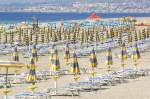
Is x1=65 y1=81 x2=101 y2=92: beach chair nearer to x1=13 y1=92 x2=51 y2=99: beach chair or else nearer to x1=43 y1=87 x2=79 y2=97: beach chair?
x1=43 y1=87 x2=79 y2=97: beach chair

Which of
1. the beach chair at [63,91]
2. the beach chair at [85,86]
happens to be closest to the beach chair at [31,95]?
the beach chair at [63,91]

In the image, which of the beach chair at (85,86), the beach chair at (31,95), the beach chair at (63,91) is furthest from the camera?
the beach chair at (85,86)

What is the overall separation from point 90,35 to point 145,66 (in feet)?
66.1

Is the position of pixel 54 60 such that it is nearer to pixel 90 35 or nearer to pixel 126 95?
pixel 126 95

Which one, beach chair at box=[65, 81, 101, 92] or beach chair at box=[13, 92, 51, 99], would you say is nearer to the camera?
beach chair at box=[13, 92, 51, 99]

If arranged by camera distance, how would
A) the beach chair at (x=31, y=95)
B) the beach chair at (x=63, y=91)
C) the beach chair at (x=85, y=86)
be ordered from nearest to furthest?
the beach chair at (x=31, y=95)
the beach chair at (x=63, y=91)
the beach chair at (x=85, y=86)

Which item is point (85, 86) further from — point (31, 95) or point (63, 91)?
point (31, 95)

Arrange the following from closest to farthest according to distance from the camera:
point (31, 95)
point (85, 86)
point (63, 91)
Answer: point (31, 95) < point (63, 91) < point (85, 86)

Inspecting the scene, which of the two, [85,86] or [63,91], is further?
[85,86]

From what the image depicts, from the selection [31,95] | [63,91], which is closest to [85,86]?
[63,91]

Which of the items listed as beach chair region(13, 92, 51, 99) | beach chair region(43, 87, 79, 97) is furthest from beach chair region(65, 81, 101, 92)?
beach chair region(13, 92, 51, 99)

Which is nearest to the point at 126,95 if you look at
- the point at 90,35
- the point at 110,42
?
the point at 110,42

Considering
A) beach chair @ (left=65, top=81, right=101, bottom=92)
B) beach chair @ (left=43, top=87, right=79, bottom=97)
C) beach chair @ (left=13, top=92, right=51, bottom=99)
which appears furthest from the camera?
beach chair @ (left=65, top=81, right=101, bottom=92)

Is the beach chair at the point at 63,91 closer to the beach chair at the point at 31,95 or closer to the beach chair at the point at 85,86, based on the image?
the beach chair at the point at 85,86
